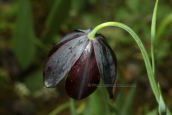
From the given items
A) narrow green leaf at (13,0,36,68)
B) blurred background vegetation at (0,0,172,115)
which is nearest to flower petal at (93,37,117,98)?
blurred background vegetation at (0,0,172,115)

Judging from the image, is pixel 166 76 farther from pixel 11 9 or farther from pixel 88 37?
pixel 11 9

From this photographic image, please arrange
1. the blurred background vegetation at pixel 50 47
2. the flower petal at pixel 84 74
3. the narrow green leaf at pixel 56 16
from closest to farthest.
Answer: the flower petal at pixel 84 74 → the narrow green leaf at pixel 56 16 → the blurred background vegetation at pixel 50 47

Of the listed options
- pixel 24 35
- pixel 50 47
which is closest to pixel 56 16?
pixel 24 35

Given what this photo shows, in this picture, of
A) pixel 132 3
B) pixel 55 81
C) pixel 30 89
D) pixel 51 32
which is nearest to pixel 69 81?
pixel 55 81

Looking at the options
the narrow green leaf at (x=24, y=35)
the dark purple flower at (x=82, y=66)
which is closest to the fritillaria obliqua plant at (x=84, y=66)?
the dark purple flower at (x=82, y=66)

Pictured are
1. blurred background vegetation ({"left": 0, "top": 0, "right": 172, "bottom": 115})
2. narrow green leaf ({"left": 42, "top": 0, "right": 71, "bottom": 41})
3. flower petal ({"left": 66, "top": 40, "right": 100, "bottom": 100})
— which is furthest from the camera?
blurred background vegetation ({"left": 0, "top": 0, "right": 172, "bottom": 115})

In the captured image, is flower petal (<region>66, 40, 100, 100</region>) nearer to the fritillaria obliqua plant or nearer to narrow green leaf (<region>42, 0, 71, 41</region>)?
the fritillaria obliqua plant

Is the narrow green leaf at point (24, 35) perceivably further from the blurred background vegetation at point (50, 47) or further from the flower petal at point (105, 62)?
the flower petal at point (105, 62)

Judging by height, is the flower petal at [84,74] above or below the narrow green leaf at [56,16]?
below
